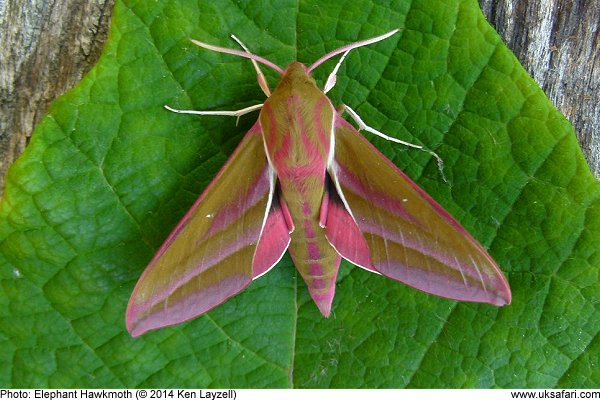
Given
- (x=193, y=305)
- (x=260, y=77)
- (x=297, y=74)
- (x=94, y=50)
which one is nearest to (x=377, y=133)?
(x=297, y=74)

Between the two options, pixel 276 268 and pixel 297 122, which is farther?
pixel 276 268

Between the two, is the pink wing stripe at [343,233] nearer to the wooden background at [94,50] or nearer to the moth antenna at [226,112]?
the moth antenna at [226,112]

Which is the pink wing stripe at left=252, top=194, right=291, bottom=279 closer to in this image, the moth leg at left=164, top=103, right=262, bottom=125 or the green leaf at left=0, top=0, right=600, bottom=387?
the green leaf at left=0, top=0, right=600, bottom=387

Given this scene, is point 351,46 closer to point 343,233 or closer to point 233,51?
point 233,51

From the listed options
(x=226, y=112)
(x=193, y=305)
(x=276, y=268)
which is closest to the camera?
(x=193, y=305)

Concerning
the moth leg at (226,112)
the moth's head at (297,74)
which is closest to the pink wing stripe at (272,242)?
the moth leg at (226,112)

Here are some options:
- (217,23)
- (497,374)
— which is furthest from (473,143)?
(217,23)

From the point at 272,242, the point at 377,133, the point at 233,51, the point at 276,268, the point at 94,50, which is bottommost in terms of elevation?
the point at 276,268
